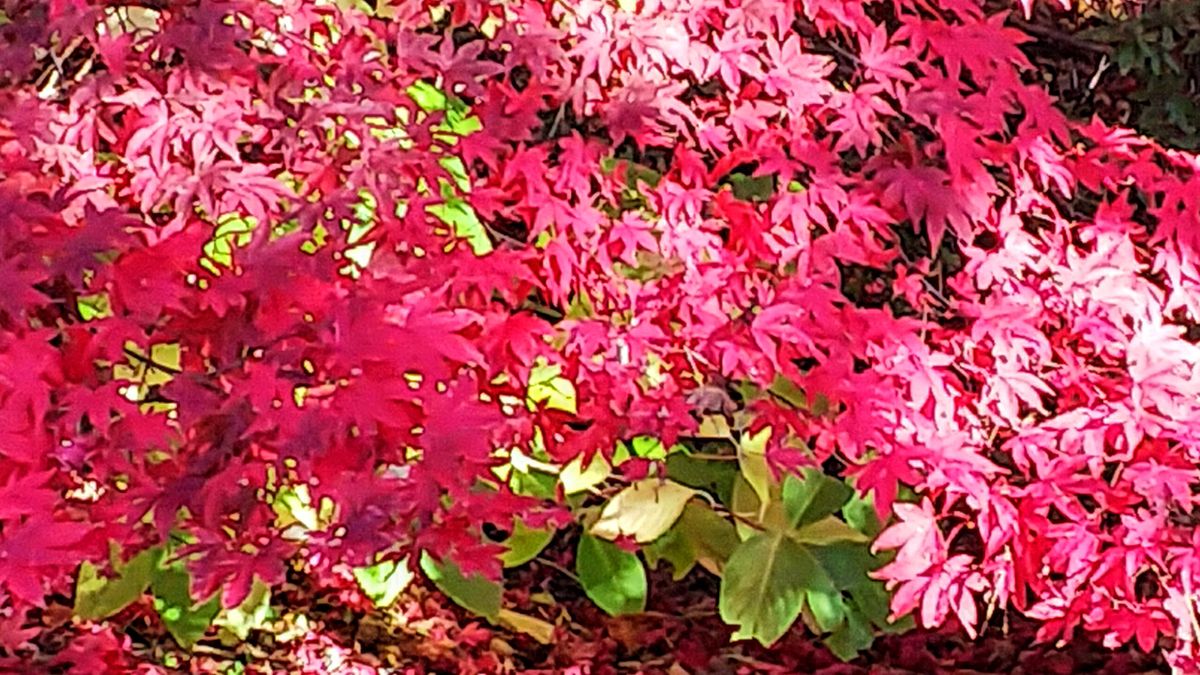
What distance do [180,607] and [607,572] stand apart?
56 centimetres

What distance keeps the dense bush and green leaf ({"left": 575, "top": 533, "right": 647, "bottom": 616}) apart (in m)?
0.20

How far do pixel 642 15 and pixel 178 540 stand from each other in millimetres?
826

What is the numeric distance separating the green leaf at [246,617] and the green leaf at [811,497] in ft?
2.28

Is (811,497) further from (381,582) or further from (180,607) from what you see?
(180,607)

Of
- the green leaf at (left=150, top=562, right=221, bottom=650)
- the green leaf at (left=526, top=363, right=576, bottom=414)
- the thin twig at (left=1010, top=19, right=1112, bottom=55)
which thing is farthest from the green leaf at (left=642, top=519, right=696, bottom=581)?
the thin twig at (left=1010, top=19, right=1112, bottom=55)

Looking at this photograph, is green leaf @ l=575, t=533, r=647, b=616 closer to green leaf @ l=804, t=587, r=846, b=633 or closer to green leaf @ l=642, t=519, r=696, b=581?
green leaf @ l=642, t=519, r=696, b=581

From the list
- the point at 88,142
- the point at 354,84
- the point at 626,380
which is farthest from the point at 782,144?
the point at 88,142

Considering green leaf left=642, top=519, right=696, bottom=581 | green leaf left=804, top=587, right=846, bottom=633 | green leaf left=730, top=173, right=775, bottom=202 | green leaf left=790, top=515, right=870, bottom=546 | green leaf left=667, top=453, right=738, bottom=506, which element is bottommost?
green leaf left=804, top=587, right=846, bottom=633

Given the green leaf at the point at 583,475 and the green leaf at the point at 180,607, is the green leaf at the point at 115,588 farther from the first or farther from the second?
the green leaf at the point at 583,475

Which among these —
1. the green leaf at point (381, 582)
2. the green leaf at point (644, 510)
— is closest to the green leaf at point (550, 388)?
the green leaf at point (644, 510)

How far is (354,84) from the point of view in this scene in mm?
1162

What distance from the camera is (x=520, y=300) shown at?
130 centimetres

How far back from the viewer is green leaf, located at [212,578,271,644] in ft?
5.49

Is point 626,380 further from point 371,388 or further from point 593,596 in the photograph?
point 593,596
